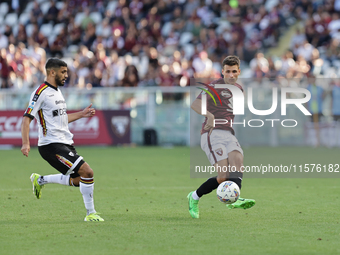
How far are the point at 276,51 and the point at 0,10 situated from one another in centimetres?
1321

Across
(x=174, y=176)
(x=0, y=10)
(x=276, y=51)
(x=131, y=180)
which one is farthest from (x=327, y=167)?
(x=0, y=10)

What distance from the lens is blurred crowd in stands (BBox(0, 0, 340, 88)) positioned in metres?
20.1

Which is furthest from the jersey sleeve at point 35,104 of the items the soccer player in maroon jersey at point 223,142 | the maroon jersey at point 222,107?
the maroon jersey at point 222,107

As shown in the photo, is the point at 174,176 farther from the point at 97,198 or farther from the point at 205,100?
the point at 205,100

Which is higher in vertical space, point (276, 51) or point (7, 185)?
point (276, 51)

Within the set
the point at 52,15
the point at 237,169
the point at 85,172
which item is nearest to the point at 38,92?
the point at 85,172

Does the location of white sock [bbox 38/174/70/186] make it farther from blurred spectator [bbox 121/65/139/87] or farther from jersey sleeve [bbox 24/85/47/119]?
blurred spectator [bbox 121/65/139/87]

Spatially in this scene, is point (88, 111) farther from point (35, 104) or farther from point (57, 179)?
point (57, 179)

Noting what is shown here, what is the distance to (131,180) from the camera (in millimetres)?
11305

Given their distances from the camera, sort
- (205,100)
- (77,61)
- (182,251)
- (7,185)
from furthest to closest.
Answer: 1. (77,61)
2. (7,185)
3. (205,100)
4. (182,251)

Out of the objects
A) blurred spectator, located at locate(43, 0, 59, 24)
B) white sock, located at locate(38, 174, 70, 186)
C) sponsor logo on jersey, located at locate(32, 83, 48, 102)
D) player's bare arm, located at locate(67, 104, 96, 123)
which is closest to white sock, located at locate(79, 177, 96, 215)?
white sock, located at locate(38, 174, 70, 186)

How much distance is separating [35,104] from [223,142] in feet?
7.45

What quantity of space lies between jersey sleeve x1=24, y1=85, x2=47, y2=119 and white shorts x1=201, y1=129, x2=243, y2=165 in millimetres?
2002

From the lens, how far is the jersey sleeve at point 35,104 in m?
6.96
